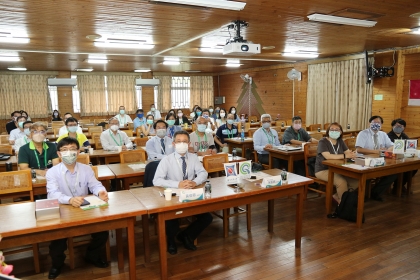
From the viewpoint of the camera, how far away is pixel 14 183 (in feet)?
10.5

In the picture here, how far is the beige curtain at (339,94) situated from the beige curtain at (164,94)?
692 cm

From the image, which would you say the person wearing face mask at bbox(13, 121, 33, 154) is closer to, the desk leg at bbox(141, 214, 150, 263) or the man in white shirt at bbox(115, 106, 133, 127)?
the desk leg at bbox(141, 214, 150, 263)

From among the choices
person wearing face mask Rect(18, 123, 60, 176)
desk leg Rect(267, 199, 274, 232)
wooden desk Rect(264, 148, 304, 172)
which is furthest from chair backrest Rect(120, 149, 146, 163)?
wooden desk Rect(264, 148, 304, 172)

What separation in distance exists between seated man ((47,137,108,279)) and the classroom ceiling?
5.87 feet

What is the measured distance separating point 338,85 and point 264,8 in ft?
20.1

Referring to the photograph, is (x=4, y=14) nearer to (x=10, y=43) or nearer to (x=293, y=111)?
(x=10, y=43)

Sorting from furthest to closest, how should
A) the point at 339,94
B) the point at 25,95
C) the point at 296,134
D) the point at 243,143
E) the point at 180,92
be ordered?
1. the point at 180,92
2. the point at 25,95
3. the point at 339,94
4. the point at 243,143
5. the point at 296,134

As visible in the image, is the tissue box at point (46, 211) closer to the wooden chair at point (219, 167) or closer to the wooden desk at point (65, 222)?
the wooden desk at point (65, 222)

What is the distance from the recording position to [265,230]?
160 inches

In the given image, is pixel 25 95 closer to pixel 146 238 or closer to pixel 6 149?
pixel 6 149

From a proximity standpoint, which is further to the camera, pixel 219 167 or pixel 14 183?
pixel 219 167

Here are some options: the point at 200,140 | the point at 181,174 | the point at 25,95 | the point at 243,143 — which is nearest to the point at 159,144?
the point at 200,140

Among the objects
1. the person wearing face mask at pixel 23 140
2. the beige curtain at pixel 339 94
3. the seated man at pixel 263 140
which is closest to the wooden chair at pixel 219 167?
the seated man at pixel 263 140

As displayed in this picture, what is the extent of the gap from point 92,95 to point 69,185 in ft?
36.9
